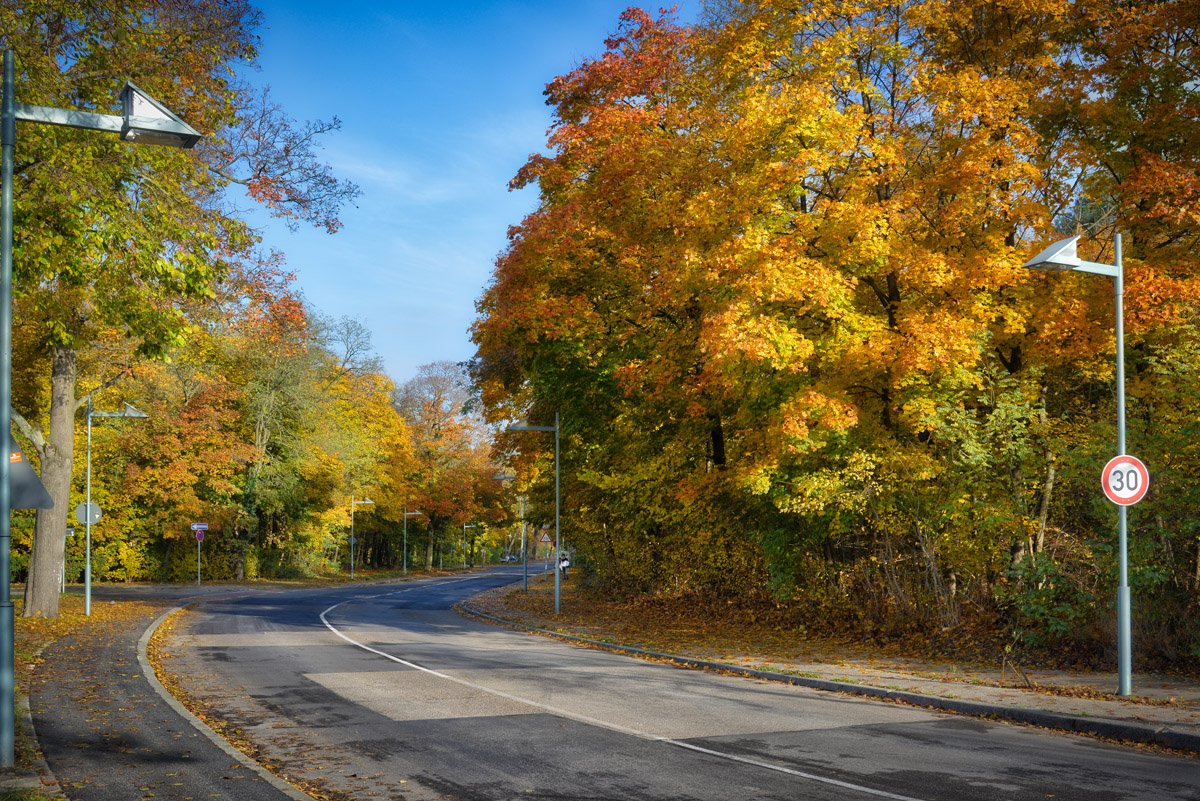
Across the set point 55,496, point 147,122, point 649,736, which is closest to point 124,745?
point 649,736

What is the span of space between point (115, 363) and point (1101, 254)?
24.5 m

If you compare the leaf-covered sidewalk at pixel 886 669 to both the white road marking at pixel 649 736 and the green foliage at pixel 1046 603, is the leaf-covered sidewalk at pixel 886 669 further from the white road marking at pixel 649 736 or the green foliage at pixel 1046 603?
the white road marking at pixel 649 736

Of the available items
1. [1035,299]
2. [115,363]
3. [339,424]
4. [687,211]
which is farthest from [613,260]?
[339,424]

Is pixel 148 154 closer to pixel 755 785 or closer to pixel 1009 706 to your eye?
pixel 755 785

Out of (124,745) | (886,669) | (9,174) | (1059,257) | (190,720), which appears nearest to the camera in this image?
(9,174)

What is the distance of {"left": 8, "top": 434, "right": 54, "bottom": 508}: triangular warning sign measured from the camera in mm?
7363

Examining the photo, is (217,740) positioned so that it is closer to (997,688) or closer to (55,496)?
(997,688)

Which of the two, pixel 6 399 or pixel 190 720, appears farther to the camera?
pixel 190 720

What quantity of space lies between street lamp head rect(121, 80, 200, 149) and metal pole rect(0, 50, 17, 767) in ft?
2.84

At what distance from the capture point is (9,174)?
7.59 m

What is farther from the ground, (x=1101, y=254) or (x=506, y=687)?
(x=1101, y=254)

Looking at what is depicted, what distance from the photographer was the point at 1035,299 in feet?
50.3

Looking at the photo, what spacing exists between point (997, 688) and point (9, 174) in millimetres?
12350

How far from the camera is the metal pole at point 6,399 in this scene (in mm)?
7168
